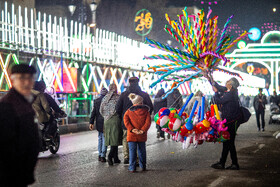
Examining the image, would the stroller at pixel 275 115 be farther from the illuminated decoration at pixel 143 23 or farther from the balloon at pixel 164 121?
the illuminated decoration at pixel 143 23

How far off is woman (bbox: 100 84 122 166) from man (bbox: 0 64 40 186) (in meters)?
5.86

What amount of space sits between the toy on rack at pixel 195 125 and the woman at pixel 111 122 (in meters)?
0.87

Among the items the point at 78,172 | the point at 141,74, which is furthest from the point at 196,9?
the point at 78,172

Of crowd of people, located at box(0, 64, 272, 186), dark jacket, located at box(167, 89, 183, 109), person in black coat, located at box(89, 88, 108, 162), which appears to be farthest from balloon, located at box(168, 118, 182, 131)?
dark jacket, located at box(167, 89, 183, 109)

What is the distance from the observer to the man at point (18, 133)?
13.7 feet

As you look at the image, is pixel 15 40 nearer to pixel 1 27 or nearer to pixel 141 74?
pixel 1 27

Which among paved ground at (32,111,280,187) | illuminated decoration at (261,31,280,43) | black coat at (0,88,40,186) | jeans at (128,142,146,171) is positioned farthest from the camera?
illuminated decoration at (261,31,280,43)

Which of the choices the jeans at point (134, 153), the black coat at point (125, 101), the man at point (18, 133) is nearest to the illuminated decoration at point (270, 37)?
the black coat at point (125, 101)

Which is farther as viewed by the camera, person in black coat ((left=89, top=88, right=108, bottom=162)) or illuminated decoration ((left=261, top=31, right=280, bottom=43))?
illuminated decoration ((left=261, top=31, right=280, bottom=43))

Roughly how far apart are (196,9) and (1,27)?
4921 centimetres

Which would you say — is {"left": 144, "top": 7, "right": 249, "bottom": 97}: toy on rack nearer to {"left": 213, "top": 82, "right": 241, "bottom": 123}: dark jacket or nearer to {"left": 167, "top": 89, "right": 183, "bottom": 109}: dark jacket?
{"left": 213, "top": 82, "right": 241, "bottom": 123}: dark jacket

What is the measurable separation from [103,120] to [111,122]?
64cm

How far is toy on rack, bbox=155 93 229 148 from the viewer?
9594mm

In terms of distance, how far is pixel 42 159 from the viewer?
1162cm
